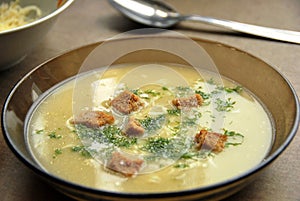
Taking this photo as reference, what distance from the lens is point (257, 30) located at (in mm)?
2305

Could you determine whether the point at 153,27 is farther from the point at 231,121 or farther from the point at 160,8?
the point at 231,121

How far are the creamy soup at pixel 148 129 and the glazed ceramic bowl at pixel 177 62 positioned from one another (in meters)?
0.03

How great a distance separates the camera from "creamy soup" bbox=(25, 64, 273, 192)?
1387mm

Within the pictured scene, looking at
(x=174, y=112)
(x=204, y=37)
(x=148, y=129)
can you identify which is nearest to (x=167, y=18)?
(x=204, y=37)

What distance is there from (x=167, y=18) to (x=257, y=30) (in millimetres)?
403

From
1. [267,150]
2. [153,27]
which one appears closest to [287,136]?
[267,150]

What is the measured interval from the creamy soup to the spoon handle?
0.50 meters

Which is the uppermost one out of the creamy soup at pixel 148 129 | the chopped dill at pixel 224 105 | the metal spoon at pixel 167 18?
the metal spoon at pixel 167 18

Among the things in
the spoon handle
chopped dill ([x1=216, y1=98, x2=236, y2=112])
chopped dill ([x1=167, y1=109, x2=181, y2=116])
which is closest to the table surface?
the spoon handle

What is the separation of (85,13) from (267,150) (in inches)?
55.0

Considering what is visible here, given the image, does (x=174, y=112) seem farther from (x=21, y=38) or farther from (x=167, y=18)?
(x=167, y=18)

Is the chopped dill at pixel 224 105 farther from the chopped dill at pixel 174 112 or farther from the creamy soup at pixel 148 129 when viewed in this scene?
the chopped dill at pixel 174 112

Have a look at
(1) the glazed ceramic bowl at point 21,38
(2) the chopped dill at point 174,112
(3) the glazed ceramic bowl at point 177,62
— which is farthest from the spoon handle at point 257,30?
(2) the chopped dill at point 174,112

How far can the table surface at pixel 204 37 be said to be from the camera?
1469mm
